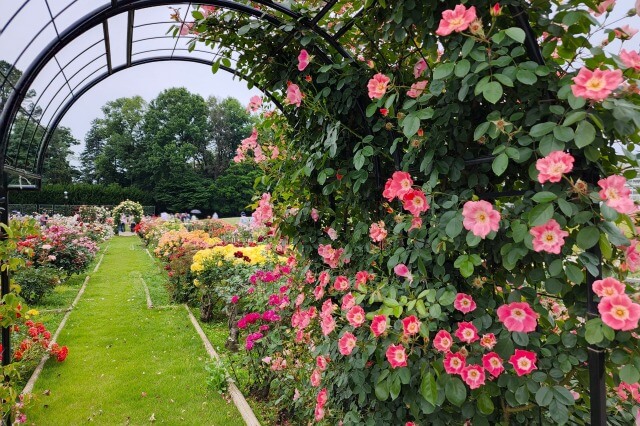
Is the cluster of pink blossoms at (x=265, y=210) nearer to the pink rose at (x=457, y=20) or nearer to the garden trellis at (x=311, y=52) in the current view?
the garden trellis at (x=311, y=52)

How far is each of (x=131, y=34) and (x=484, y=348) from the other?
272 centimetres

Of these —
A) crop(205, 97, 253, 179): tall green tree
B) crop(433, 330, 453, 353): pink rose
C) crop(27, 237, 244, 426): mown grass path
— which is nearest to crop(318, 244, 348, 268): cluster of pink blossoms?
crop(433, 330, 453, 353): pink rose

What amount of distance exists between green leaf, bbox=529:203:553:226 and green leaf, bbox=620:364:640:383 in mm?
414

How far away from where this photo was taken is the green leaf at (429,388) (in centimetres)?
122

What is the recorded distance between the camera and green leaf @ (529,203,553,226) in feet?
3.38

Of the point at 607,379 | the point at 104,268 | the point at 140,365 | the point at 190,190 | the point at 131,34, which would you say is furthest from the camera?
the point at 190,190

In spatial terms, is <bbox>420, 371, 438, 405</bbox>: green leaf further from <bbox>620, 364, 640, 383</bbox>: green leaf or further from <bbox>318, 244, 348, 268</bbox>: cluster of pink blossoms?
<bbox>318, 244, 348, 268</bbox>: cluster of pink blossoms

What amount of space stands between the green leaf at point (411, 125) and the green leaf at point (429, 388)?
76cm

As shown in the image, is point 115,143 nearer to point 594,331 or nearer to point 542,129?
point 542,129

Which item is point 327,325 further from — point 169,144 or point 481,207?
point 169,144

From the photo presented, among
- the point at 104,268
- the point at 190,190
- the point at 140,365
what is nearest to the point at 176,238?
the point at 104,268

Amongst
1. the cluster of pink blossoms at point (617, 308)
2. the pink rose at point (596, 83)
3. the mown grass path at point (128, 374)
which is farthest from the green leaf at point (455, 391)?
the mown grass path at point (128, 374)

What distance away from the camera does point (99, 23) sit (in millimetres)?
1813

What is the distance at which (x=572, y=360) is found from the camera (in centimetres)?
113
